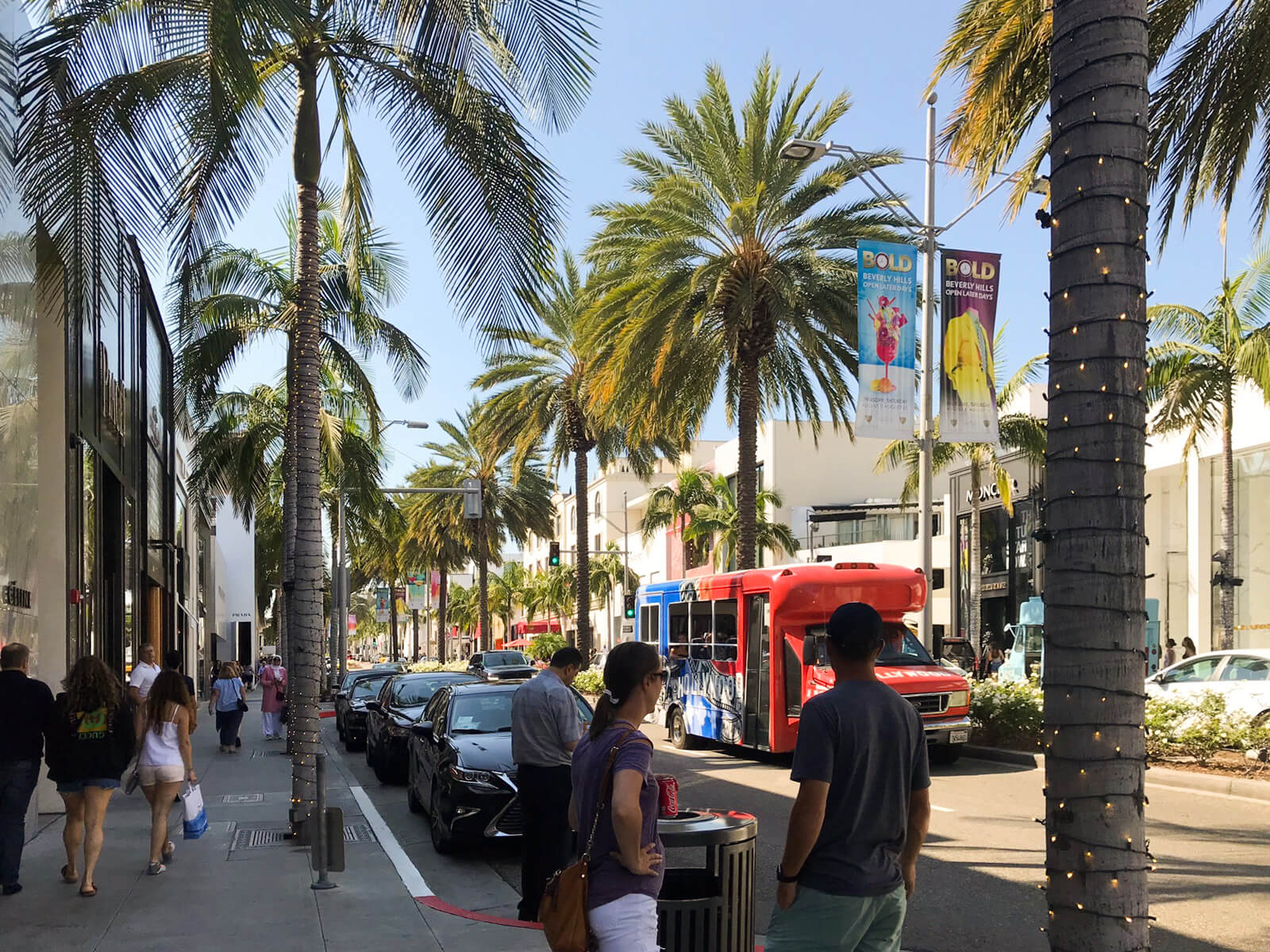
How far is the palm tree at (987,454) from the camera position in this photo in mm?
33750

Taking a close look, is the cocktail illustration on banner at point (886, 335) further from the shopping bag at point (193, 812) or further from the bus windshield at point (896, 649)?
the shopping bag at point (193, 812)

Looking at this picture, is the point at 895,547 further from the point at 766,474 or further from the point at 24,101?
the point at 24,101

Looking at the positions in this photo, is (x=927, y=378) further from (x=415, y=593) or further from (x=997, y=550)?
(x=415, y=593)

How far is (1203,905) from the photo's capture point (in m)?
8.43

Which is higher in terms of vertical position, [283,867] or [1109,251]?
[1109,251]

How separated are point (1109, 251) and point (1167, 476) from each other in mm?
34514

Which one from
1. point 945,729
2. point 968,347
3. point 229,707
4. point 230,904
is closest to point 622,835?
point 230,904

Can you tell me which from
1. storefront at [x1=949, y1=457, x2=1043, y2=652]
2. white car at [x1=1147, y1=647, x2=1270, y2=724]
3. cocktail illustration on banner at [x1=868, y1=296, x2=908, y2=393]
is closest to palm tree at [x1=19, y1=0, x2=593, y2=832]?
cocktail illustration on banner at [x1=868, y1=296, x2=908, y2=393]

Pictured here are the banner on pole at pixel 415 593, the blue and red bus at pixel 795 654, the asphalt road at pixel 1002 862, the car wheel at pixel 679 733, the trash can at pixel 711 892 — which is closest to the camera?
the trash can at pixel 711 892

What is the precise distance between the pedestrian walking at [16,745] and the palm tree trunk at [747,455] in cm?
1486

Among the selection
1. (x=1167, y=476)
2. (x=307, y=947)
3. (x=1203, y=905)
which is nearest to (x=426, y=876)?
(x=307, y=947)

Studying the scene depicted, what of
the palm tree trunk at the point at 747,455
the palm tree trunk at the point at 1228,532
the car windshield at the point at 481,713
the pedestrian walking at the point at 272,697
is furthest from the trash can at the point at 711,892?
the palm tree trunk at the point at 1228,532

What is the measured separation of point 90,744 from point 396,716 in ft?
28.8

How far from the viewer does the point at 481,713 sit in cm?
1267
